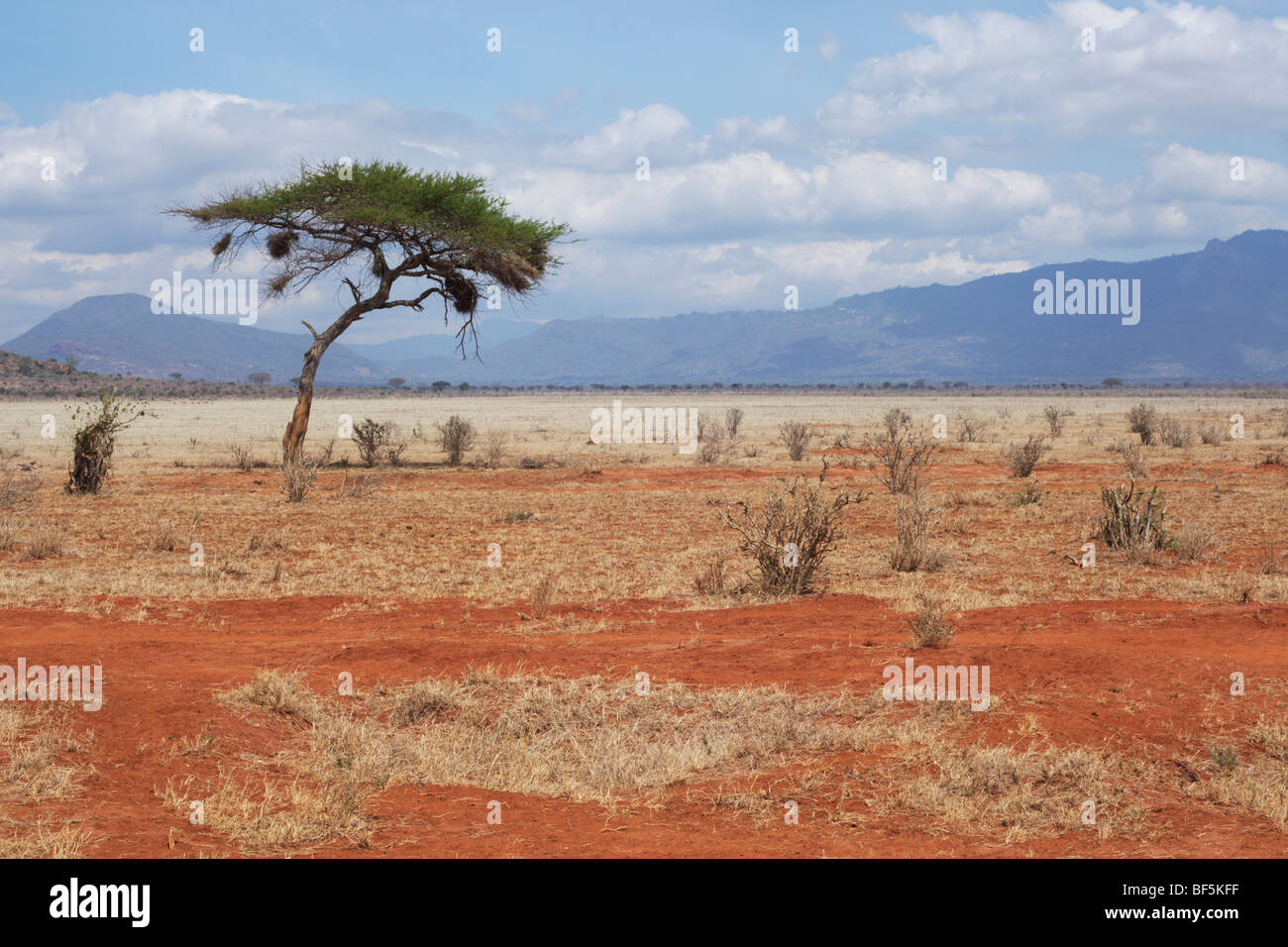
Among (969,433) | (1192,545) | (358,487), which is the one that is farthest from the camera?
(969,433)

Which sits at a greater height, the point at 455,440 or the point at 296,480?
the point at 455,440

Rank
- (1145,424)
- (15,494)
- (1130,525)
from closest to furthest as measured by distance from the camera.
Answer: (1130,525) → (15,494) → (1145,424)

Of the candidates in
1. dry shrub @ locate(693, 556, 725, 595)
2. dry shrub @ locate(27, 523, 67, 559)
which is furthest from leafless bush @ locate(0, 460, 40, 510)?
dry shrub @ locate(693, 556, 725, 595)

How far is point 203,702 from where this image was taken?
23.8 ft

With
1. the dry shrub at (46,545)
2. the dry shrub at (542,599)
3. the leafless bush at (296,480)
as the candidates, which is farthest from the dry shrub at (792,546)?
the leafless bush at (296,480)

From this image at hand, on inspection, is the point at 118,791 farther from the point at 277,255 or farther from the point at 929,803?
the point at 277,255

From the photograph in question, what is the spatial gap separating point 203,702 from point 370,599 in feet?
14.0

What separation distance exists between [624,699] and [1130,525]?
8372 mm

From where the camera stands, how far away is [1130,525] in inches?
523

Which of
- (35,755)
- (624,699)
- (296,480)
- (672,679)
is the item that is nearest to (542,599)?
(672,679)

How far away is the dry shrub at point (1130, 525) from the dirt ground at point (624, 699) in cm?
31

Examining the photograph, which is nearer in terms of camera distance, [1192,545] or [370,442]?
[1192,545]

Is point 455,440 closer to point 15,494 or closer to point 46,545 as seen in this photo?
point 15,494
